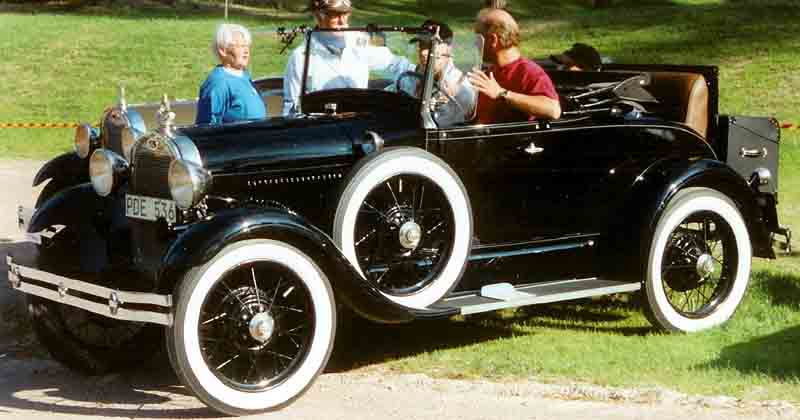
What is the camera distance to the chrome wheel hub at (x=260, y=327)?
547 cm

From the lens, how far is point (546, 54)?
1041 inches

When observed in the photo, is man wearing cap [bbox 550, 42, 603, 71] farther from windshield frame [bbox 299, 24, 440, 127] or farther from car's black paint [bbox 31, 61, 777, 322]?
windshield frame [bbox 299, 24, 440, 127]

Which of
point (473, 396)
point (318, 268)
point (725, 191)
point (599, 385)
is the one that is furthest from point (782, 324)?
point (318, 268)

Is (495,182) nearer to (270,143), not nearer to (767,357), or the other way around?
(270,143)

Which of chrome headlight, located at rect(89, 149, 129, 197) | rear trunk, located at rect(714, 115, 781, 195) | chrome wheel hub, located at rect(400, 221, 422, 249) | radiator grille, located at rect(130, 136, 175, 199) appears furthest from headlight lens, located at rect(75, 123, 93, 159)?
rear trunk, located at rect(714, 115, 781, 195)

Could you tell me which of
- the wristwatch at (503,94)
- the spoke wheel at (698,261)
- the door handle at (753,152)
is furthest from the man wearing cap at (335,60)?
the door handle at (753,152)

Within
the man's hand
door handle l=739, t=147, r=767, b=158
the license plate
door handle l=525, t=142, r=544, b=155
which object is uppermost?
the man's hand

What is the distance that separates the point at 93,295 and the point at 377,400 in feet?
4.59

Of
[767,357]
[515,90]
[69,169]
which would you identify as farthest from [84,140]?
[767,357]

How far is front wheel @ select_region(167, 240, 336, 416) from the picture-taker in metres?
5.28

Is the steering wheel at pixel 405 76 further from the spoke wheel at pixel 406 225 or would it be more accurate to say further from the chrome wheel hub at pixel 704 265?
the chrome wheel hub at pixel 704 265

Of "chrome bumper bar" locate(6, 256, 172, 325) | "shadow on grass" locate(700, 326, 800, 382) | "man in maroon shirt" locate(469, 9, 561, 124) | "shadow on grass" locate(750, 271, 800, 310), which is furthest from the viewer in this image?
"shadow on grass" locate(750, 271, 800, 310)

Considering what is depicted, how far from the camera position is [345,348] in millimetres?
6797

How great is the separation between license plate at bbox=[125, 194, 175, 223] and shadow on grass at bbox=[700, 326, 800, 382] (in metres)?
2.73
